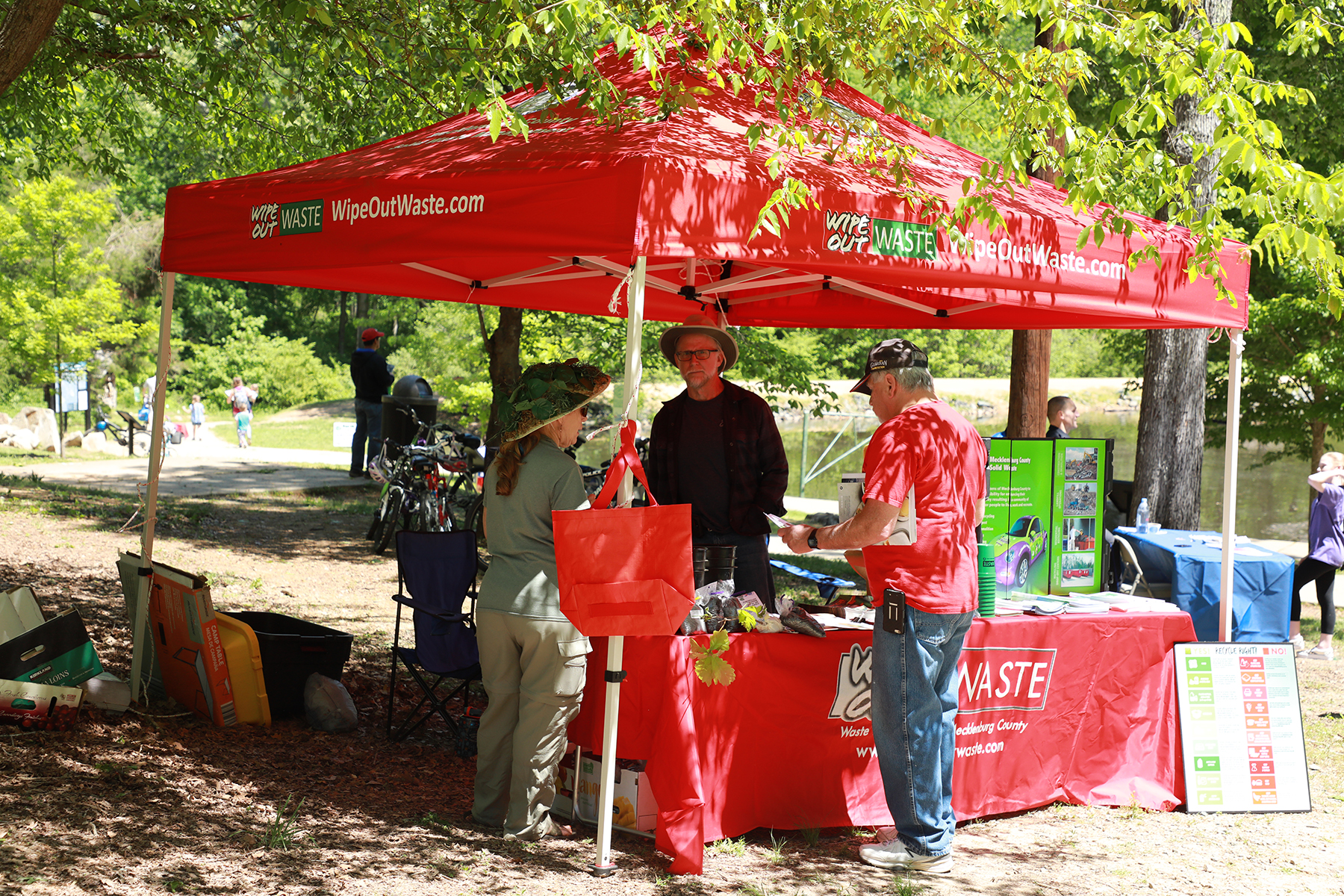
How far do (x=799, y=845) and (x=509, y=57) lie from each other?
448cm

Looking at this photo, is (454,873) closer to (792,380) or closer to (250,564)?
(250,564)

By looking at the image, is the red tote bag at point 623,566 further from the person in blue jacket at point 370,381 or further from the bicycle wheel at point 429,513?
the person in blue jacket at point 370,381

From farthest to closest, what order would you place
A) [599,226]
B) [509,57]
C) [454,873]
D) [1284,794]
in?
[509,57]
[1284,794]
[454,873]
[599,226]

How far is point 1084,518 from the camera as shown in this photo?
568cm

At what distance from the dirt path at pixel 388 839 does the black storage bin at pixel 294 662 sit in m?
0.13

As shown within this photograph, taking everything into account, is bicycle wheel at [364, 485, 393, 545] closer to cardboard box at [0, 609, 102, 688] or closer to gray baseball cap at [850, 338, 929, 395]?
cardboard box at [0, 609, 102, 688]

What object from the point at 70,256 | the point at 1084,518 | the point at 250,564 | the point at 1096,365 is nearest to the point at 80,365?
the point at 70,256

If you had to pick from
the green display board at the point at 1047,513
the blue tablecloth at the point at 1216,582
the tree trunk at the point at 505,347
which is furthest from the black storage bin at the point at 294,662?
the tree trunk at the point at 505,347

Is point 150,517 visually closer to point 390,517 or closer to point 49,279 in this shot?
point 390,517

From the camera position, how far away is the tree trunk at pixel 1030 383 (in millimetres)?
8773

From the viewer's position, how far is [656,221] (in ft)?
11.2

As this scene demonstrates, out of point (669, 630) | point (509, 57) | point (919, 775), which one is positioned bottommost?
point (919, 775)

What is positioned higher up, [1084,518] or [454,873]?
[1084,518]

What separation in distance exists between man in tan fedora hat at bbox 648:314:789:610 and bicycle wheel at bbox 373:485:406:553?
17.9 feet
